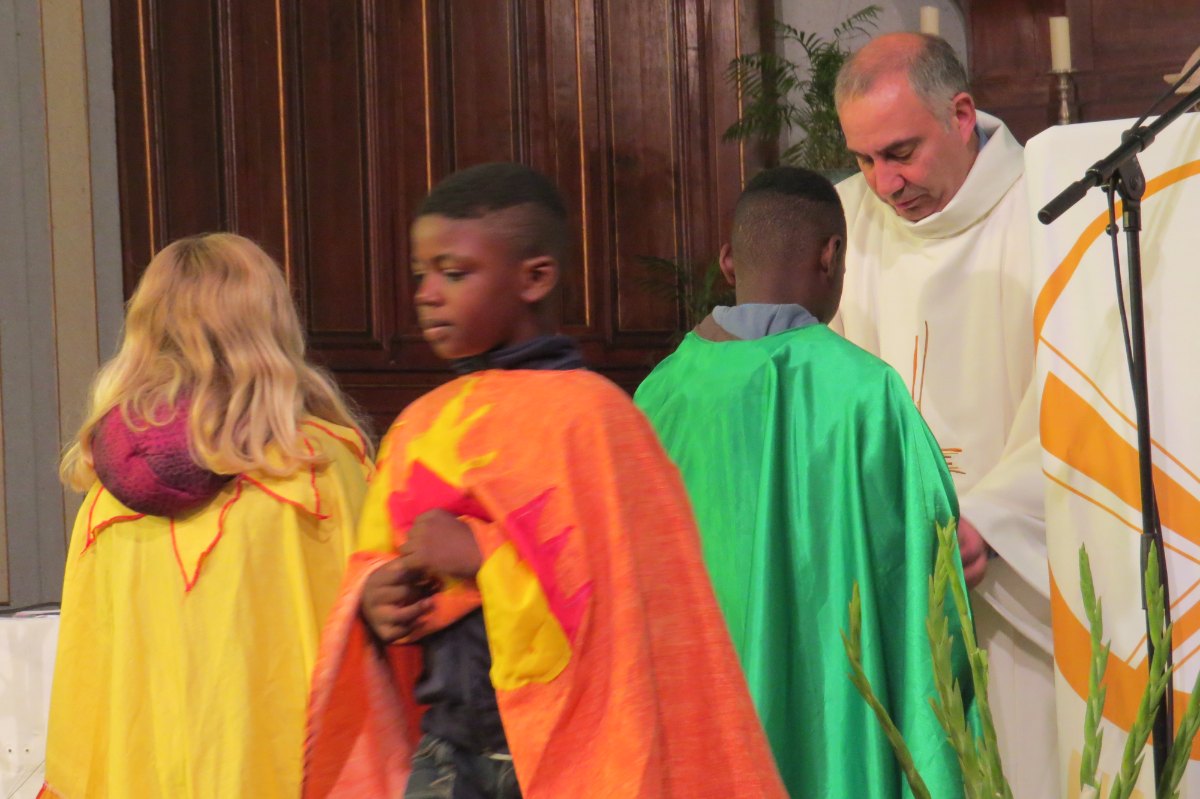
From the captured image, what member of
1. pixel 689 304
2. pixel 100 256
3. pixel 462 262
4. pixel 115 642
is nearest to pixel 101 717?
pixel 115 642

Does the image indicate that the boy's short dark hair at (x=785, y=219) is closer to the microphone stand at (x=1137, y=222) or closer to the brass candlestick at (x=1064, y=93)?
the microphone stand at (x=1137, y=222)

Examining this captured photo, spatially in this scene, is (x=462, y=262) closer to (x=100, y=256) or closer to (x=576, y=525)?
(x=576, y=525)

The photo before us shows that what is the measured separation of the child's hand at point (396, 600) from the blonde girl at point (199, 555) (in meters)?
1.39

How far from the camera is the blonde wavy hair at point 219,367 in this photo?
10.6 ft

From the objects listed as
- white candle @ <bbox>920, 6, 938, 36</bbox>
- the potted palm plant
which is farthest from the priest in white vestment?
the potted palm plant

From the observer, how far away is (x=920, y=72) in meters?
3.03

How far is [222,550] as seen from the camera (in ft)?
10.8

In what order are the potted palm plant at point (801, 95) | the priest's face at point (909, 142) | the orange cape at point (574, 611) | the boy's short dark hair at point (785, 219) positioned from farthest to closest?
the potted palm plant at point (801, 95) < the priest's face at point (909, 142) < the boy's short dark hair at point (785, 219) < the orange cape at point (574, 611)

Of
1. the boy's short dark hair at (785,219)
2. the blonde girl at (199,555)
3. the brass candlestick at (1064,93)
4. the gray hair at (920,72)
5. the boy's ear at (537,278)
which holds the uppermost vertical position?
the brass candlestick at (1064,93)

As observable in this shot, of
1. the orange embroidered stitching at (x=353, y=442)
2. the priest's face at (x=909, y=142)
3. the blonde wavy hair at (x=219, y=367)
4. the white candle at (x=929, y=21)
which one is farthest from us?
the white candle at (x=929, y=21)

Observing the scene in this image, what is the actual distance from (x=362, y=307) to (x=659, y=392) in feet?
11.0

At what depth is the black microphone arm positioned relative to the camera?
7.05 feet

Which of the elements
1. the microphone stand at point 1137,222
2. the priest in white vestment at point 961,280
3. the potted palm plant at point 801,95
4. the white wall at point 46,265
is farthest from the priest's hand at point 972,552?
the white wall at point 46,265

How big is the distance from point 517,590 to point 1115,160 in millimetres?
1027
